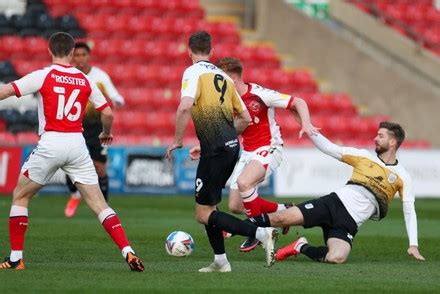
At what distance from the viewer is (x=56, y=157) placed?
9883 mm

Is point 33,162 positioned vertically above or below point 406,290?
above

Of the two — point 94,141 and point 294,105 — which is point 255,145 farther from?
point 94,141

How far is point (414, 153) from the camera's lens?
76.2ft

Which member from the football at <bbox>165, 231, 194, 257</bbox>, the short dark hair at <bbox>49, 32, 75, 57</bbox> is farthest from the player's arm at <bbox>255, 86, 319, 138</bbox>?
the short dark hair at <bbox>49, 32, 75, 57</bbox>

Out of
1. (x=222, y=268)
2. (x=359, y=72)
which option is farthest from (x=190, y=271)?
(x=359, y=72)

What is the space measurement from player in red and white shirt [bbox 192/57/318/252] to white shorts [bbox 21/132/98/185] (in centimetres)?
229

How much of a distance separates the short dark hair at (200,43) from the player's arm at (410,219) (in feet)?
8.62

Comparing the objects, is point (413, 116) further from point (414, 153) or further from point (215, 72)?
point (215, 72)

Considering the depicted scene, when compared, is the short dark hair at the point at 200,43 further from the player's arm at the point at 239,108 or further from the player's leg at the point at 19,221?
the player's leg at the point at 19,221

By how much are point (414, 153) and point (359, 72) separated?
17.7 feet

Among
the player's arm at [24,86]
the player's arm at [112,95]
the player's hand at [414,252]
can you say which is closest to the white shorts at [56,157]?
the player's arm at [24,86]

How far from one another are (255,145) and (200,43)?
306 cm

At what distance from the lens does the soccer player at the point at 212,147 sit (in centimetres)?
981

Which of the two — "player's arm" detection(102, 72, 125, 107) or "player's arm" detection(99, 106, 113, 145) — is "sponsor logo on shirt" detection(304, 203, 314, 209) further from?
"player's arm" detection(102, 72, 125, 107)
